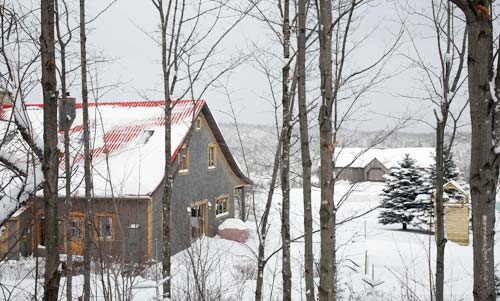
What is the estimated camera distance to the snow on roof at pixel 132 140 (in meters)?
13.8

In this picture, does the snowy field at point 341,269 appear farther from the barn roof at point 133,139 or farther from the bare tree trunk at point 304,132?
the barn roof at point 133,139

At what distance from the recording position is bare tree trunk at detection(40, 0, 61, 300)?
225 centimetres

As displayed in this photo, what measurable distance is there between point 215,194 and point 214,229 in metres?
1.48

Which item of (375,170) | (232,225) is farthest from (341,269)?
(375,170)

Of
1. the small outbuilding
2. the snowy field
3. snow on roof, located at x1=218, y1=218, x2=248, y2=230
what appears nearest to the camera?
the snowy field

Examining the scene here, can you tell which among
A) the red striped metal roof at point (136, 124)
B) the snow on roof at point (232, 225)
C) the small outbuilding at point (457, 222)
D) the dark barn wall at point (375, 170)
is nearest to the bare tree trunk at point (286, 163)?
the red striped metal roof at point (136, 124)

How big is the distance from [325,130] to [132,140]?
13.8 metres

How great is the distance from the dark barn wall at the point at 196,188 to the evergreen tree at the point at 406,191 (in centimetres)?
806

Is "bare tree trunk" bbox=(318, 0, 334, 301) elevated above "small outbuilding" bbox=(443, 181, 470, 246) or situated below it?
above

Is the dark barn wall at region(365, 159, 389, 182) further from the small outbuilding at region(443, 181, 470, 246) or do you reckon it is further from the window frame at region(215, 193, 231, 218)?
the window frame at region(215, 193, 231, 218)

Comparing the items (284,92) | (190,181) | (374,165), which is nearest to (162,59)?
(284,92)

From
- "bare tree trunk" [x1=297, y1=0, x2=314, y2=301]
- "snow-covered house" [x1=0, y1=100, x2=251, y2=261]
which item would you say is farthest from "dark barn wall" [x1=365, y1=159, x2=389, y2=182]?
"bare tree trunk" [x1=297, y1=0, x2=314, y2=301]

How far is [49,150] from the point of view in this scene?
229 cm

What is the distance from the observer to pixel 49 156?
2293 millimetres
